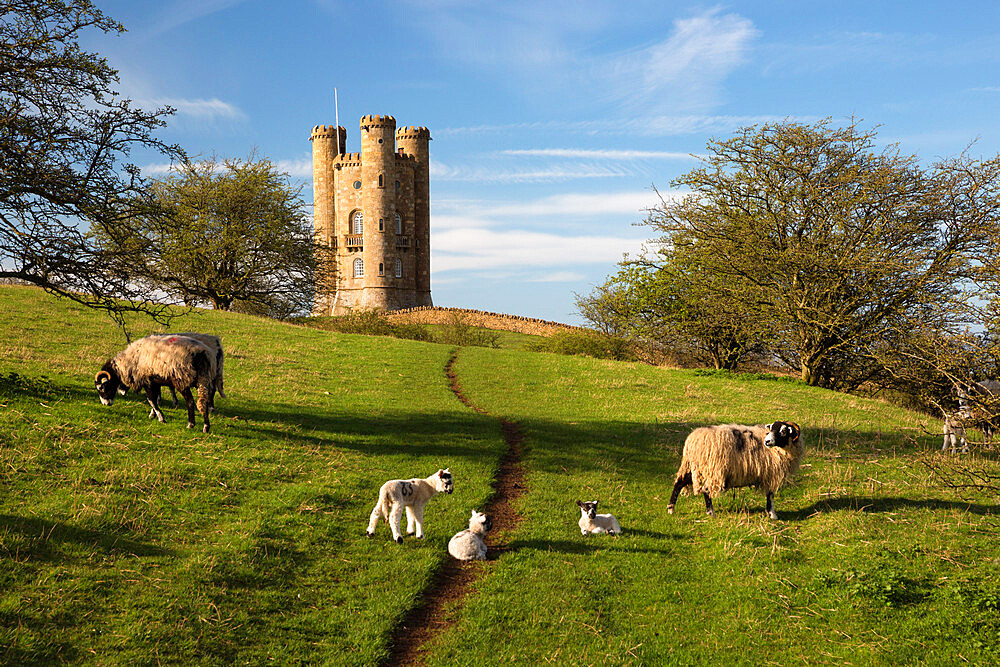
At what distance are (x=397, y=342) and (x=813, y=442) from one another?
25.2 m

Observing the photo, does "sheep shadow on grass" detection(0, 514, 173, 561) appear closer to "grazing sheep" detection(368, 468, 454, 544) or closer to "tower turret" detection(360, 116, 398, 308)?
"grazing sheep" detection(368, 468, 454, 544)

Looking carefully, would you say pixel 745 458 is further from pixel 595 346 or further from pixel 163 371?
pixel 595 346

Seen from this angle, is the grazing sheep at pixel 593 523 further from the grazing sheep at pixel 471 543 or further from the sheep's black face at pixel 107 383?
the sheep's black face at pixel 107 383

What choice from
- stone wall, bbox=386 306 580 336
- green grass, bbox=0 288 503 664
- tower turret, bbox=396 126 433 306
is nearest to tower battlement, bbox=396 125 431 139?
tower turret, bbox=396 126 433 306

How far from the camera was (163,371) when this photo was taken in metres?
14.1

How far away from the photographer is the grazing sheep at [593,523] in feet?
33.6

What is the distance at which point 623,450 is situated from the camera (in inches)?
623

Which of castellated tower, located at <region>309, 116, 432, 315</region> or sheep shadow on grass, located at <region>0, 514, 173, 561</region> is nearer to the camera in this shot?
sheep shadow on grass, located at <region>0, 514, 173, 561</region>

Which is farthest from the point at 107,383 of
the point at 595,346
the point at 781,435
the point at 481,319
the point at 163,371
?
the point at 481,319

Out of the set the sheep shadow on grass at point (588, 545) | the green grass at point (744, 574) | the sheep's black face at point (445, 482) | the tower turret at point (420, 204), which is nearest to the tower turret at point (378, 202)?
the tower turret at point (420, 204)

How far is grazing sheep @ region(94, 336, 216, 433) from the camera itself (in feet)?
46.1

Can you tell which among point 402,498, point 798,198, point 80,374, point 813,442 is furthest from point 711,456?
point 798,198

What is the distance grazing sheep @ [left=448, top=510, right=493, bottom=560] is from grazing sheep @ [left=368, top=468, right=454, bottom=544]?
0.63 meters

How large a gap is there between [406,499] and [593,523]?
3030mm
